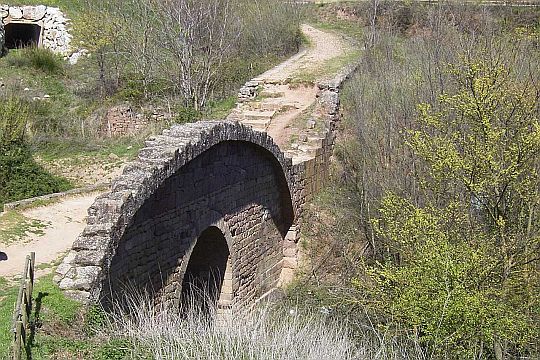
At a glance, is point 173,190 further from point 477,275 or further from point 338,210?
point 338,210

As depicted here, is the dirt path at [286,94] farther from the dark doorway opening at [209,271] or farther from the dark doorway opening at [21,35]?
the dark doorway opening at [21,35]

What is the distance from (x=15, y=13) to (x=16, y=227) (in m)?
18.9

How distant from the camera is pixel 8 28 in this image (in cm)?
2777

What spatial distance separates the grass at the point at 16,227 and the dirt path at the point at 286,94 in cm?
629

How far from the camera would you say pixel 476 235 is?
9.89m

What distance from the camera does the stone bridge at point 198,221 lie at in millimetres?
7570

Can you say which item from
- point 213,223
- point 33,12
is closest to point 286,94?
point 213,223

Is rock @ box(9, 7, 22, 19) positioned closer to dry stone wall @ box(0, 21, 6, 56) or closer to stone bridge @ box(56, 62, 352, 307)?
dry stone wall @ box(0, 21, 6, 56)

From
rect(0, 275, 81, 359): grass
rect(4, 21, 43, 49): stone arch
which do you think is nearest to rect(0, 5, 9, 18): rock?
rect(4, 21, 43, 49): stone arch

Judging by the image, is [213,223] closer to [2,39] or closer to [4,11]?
[2,39]

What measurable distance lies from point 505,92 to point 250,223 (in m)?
4.91

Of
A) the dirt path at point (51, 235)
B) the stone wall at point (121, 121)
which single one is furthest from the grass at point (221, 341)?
the stone wall at point (121, 121)

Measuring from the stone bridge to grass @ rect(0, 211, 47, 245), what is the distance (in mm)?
2209

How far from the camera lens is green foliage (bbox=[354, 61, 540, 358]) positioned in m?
8.98
